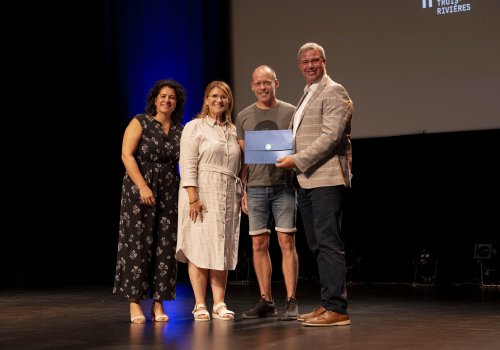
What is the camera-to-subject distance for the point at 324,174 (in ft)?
12.7

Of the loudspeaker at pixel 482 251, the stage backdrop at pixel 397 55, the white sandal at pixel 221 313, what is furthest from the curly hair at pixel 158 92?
the loudspeaker at pixel 482 251

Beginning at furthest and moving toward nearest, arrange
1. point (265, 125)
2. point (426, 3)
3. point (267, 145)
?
point (426, 3)
point (265, 125)
point (267, 145)

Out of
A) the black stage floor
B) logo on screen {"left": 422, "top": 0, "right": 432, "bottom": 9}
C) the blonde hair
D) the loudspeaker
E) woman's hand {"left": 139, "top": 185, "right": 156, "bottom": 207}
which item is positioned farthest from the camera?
the loudspeaker

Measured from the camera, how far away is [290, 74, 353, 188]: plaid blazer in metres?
3.84

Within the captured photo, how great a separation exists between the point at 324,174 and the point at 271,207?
25.7 inches

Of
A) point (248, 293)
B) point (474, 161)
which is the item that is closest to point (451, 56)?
point (474, 161)

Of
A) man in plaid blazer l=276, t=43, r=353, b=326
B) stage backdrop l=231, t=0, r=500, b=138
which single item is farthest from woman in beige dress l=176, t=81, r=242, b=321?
stage backdrop l=231, t=0, r=500, b=138

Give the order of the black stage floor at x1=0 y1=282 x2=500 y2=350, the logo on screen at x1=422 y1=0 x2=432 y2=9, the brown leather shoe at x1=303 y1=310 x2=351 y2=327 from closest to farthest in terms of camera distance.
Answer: the black stage floor at x1=0 y1=282 x2=500 y2=350, the brown leather shoe at x1=303 y1=310 x2=351 y2=327, the logo on screen at x1=422 y1=0 x2=432 y2=9

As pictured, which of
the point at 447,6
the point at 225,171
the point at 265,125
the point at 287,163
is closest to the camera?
the point at 287,163

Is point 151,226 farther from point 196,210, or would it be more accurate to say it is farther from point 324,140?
point 324,140

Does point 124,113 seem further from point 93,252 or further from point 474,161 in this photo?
point 474,161

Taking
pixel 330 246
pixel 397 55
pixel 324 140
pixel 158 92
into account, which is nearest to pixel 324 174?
pixel 324 140

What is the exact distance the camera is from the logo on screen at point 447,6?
21.7ft

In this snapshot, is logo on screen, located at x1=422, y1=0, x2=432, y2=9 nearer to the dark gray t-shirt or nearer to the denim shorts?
the dark gray t-shirt
